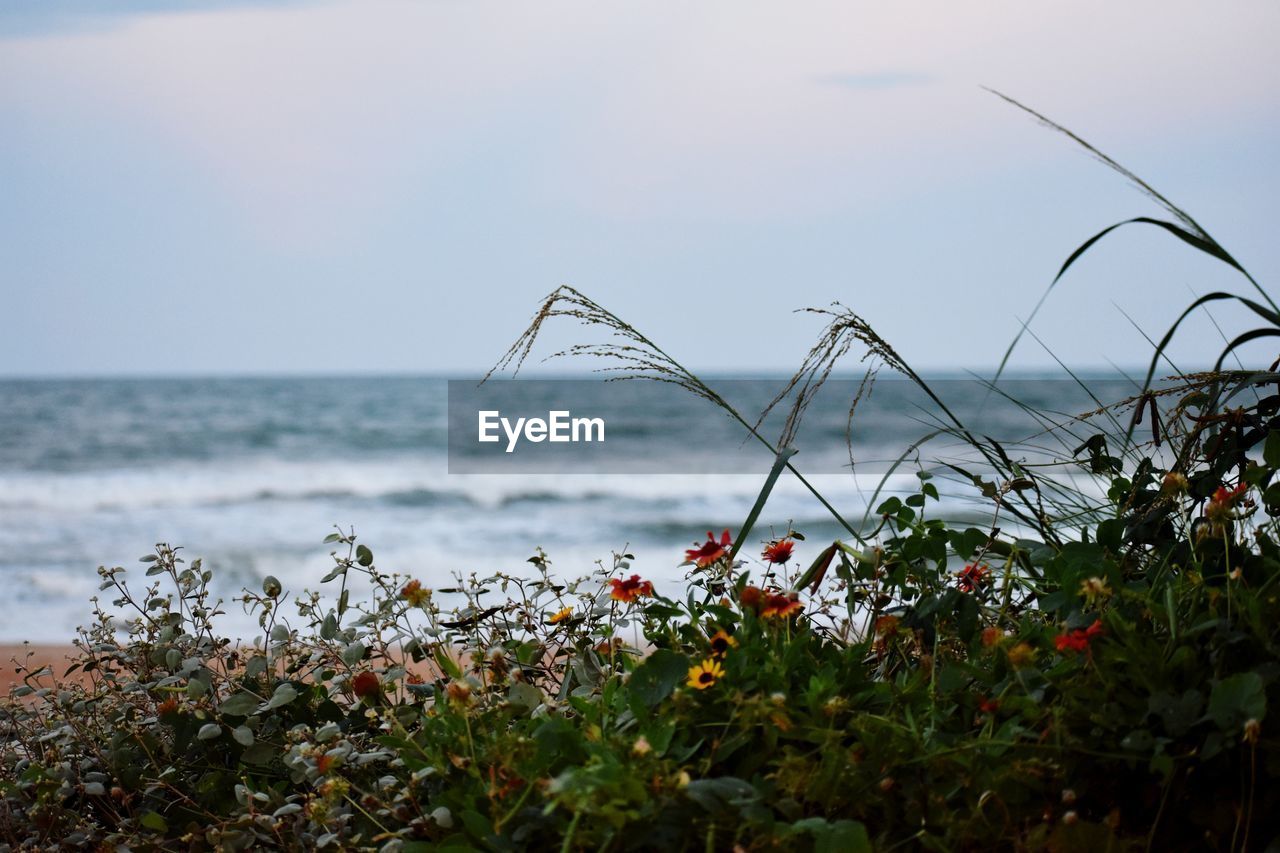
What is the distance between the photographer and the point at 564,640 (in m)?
2.12

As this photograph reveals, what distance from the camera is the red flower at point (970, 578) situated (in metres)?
1.74

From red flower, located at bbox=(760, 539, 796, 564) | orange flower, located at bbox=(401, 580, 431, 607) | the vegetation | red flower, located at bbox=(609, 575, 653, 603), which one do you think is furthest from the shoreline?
red flower, located at bbox=(760, 539, 796, 564)

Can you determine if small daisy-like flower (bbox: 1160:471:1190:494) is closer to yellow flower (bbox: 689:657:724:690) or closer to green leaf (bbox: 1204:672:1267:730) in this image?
green leaf (bbox: 1204:672:1267:730)

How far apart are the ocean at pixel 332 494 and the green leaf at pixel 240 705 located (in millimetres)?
5214

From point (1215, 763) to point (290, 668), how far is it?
1546mm

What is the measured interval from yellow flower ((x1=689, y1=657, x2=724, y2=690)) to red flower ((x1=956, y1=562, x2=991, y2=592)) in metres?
0.52

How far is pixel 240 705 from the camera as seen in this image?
5.98 ft

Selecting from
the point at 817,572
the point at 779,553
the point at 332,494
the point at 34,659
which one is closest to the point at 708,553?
the point at 779,553

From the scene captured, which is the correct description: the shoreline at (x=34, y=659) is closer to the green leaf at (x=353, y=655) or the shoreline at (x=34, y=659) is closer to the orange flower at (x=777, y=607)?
the green leaf at (x=353, y=655)

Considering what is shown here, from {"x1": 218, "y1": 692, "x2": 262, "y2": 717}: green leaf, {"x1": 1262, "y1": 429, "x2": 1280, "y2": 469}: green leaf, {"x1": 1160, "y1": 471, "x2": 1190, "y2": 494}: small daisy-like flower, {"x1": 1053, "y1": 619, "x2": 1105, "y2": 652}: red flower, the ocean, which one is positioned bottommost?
the ocean

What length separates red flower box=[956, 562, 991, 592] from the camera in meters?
1.74

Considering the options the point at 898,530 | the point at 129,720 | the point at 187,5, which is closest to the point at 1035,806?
the point at 898,530

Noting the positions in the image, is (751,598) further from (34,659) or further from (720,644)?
(34,659)

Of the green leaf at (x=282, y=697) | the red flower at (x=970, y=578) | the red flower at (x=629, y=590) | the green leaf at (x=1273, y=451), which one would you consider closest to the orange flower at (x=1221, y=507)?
the green leaf at (x=1273, y=451)
